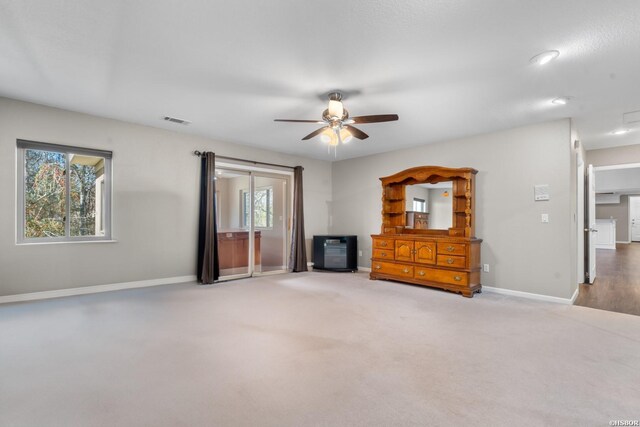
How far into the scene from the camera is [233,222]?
577cm

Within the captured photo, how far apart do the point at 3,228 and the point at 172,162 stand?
85.4 inches

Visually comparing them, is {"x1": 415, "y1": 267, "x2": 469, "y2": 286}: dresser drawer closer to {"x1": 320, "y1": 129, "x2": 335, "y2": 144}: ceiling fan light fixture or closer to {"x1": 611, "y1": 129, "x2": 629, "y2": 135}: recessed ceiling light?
{"x1": 320, "y1": 129, "x2": 335, "y2": 144}: ceiling fan light fixture

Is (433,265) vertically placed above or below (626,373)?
above

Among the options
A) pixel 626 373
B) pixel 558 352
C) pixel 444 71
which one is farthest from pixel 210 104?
→ pixel 626 373

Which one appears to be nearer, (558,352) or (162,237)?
(558,352)

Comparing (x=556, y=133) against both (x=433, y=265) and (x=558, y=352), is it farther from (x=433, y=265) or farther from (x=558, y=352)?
(x=558, y=352)

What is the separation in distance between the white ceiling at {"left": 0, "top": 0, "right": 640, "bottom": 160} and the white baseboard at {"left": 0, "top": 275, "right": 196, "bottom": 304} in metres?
2.42

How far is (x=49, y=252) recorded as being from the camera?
3965 millimetres

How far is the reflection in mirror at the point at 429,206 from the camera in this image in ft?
16.9

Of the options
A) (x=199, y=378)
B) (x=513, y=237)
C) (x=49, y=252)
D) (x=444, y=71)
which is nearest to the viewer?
(x=199, y=378)

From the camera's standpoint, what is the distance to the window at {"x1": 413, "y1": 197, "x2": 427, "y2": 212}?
17.8 ft

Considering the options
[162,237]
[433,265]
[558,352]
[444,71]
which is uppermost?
[444,71]

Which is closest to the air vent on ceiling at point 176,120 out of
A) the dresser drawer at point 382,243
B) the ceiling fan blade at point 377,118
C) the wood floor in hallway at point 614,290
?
the ceiling fan blade at point 377,118

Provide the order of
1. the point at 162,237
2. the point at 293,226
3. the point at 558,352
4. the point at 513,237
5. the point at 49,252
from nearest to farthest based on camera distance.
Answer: the point at 558,352 → the point at 49,252 → the point at 513,237 → the point at 162,237 → the point at 293,226
